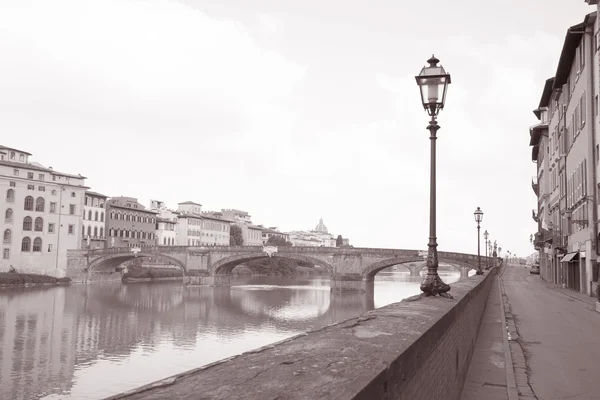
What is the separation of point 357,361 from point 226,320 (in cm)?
3791

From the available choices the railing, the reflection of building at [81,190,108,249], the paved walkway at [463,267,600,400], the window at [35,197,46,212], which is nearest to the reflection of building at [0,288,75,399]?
the paved walkway at [463,267,600,400]

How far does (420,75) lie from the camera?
1060 centimetres

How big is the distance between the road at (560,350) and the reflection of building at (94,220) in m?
71.7

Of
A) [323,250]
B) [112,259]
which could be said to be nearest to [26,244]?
[112,259]

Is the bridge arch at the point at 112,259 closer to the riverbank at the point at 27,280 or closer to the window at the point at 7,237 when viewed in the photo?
the riverbank at the point at 27,280

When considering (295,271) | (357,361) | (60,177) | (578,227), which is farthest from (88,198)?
(357,361)

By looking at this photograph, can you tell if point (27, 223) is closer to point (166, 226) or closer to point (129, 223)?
point (129, 223)

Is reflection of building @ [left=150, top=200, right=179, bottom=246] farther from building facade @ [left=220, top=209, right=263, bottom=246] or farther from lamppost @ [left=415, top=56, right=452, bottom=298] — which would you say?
lamppost @ [left=415, top=56, right=452, bottom=298]

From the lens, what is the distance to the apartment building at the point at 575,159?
30.3 m

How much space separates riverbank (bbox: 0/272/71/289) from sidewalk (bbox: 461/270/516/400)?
57.3 metres

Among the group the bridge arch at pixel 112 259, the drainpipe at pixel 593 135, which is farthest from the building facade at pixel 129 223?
the drainpipe at pixel 593 135

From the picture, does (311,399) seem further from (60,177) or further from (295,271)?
(295,271)

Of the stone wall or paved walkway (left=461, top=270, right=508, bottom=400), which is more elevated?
the stone wall

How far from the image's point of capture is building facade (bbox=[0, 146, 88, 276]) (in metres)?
66.2
